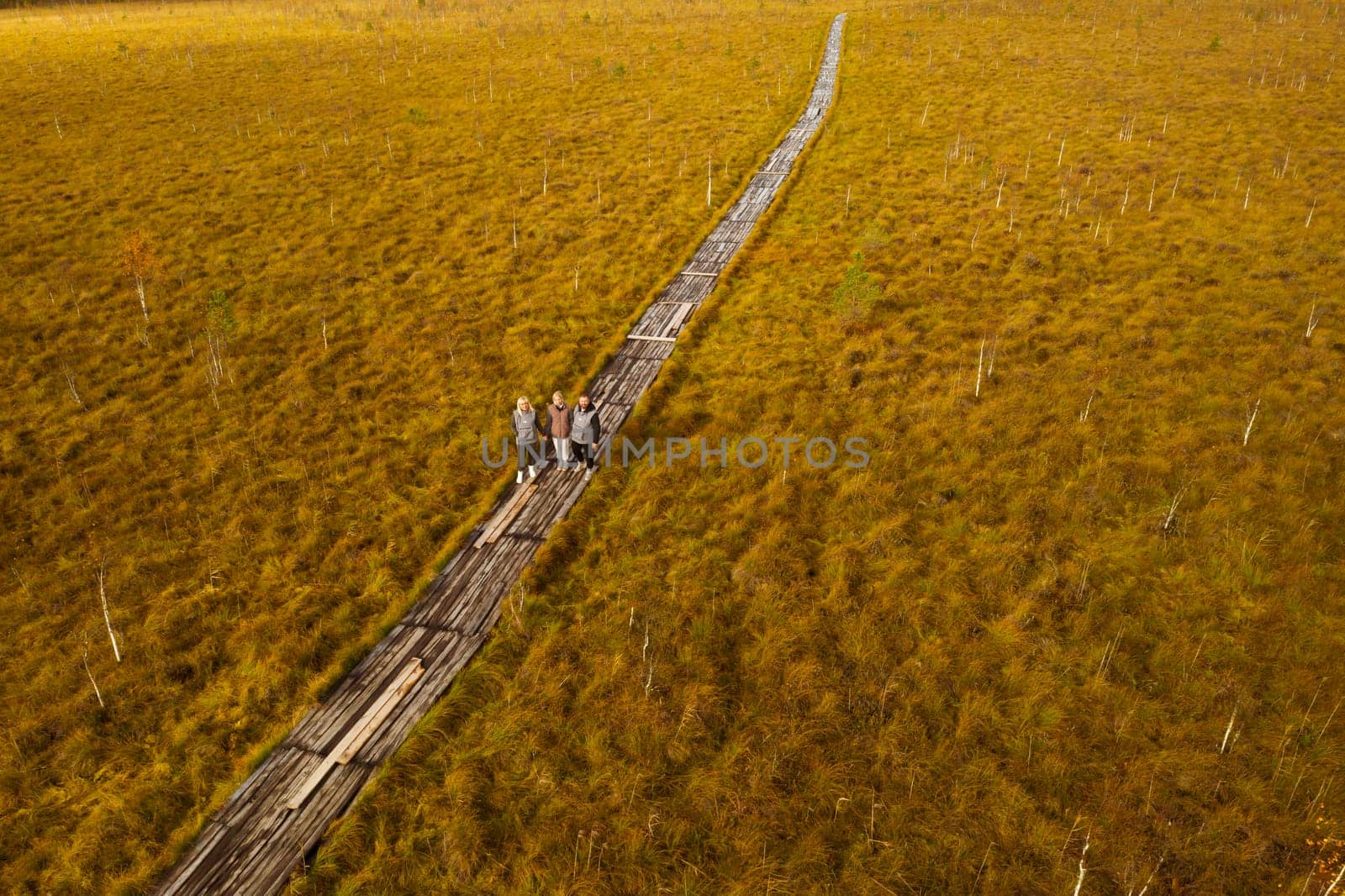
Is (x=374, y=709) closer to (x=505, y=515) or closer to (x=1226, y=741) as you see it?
(x=505, y=515)

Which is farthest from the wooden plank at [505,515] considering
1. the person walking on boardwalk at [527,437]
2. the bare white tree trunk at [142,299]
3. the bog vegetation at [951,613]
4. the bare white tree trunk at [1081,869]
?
the bare white tree trunk at [142,299]

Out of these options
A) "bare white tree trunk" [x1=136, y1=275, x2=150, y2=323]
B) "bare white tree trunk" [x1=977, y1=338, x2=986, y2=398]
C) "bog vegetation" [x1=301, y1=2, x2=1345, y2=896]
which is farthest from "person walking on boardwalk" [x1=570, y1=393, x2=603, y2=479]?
"bare white tree trunk" [x1=136, y1=275, x2=150, y2=323]

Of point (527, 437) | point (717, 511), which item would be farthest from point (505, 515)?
point (717, 511)

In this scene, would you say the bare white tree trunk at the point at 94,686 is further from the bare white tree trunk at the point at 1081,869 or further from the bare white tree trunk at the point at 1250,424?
the bare white tree trunk at the point at 1250,424

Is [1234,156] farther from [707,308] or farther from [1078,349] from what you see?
[707,308]

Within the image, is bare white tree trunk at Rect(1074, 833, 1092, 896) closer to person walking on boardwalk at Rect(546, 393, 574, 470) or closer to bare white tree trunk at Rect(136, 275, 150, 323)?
person walking on boardwalk at Rect(546, 393, 574, 470)

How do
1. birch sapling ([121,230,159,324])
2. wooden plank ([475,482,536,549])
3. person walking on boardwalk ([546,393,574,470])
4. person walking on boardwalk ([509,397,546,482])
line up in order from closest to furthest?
wooden plank ([475,482,536,549]) → person walking on boardwalk ([509,397,546,482]) → person walking on boardwalk ([546,393,574,470]) → birch sapling ([121,230,159,324])
